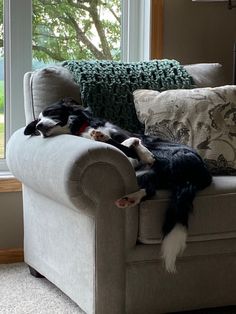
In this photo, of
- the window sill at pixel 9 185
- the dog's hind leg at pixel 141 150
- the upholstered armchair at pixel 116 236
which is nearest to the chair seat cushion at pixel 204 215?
the upholstered armchair at pixel 116 236

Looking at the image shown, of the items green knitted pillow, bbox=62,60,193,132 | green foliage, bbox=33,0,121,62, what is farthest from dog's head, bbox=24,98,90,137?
green foliage, bbox=33,0,121,62

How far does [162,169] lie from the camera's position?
236cm

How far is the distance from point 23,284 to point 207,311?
790 millimetres

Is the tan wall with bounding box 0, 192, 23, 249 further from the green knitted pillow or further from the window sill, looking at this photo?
the green knitted pillow

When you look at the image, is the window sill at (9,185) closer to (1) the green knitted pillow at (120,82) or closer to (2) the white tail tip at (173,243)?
(1) the green knitted pillow at (120,82)

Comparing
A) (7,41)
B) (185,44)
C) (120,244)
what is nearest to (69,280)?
(120,244)

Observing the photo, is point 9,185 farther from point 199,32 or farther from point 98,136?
point 199,32

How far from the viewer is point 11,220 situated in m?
3.13

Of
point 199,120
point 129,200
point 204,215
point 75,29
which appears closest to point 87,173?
point 129,200

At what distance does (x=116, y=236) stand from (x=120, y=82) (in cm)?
86

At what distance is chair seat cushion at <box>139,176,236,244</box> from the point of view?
2266mm

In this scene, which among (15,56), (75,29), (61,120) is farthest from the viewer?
(75,29)

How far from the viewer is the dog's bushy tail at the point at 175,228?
2232 millimetres

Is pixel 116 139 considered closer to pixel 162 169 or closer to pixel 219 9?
pixel 162 169
